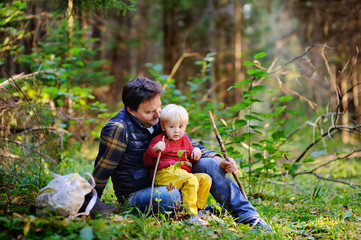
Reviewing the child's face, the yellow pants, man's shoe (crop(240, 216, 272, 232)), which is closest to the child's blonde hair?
the child's face

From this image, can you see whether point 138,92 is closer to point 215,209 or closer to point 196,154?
point 196,154

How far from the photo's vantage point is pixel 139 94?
3.03 meters

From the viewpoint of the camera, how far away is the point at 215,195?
314 cm

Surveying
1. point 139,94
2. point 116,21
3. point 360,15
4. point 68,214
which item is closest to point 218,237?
point 68,214

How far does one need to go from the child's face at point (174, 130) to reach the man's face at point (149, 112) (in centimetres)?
15

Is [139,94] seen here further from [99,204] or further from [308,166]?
[308,166]

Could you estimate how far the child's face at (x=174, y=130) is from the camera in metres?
3.00

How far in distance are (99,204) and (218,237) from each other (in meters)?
1.06

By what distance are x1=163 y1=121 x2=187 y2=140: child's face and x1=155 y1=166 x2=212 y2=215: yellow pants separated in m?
0.31

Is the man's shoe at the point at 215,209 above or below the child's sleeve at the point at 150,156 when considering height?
below

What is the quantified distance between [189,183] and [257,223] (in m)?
0.75

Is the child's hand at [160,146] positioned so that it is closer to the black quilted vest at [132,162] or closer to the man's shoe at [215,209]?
the black quilted vest at [132,162]

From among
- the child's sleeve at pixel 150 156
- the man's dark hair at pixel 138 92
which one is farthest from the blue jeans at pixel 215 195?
the man's dark hair at pixel 138 92

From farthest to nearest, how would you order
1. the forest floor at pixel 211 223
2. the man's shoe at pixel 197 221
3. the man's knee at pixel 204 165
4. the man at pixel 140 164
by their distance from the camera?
the man's knee at pixel 204 165 → the man at pixel 140 164 → the man's shoe at pixel 197 221 → the forest floor at pixel 211 223
